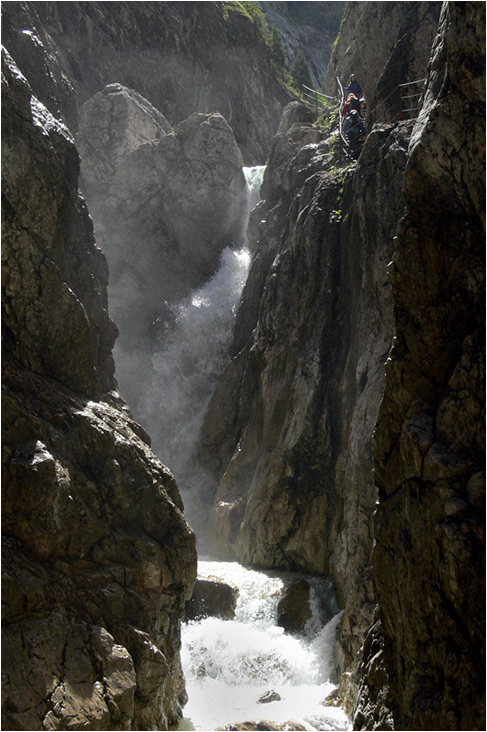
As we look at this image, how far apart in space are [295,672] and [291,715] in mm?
1844

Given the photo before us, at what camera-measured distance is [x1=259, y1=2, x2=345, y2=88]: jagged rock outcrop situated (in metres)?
66.5

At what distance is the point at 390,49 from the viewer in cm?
2155

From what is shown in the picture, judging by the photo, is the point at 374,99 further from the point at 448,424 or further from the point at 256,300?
the point at 448,424

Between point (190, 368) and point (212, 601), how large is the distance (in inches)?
562

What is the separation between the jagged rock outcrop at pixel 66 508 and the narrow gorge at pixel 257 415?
0.13ft

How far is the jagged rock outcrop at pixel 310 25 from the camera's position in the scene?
6650 centimetres

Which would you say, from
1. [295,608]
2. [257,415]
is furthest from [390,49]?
[295,608]

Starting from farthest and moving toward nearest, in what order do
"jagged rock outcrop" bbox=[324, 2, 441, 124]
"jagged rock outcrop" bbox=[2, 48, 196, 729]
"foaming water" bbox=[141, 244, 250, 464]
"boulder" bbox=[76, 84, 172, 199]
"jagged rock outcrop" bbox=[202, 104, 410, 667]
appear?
"boulder" bbox=[76, 84, 172, 199], "foaming water" bbox=[141, 244, 250, 464], "jagged rock outcrop" bbox=[324, 2, 441, 124], "jagged rock outcrop" bbox=[202, 104, 410, 667], "jagged rock outcrop" bbox=[2, 48, 196, 729]

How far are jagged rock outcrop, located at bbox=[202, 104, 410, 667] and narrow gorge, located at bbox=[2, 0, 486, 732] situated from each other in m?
0.09

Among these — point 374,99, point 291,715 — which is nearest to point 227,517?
point 291,715

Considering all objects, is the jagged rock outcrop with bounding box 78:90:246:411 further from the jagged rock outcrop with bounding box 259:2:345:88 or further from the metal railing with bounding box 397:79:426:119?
the jagged rock outcrop with bounding box 259:2:345:88

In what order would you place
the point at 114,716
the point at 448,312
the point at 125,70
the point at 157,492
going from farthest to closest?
the point at 125,70 < the point at 157,492 < the point at 114,716 < the point at 448,312

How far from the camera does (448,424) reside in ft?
20.9

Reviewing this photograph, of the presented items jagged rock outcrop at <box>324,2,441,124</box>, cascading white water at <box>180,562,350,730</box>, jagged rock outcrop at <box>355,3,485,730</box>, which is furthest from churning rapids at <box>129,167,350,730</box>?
jagged rock outcrop at <box>324,2,441,124</box>
